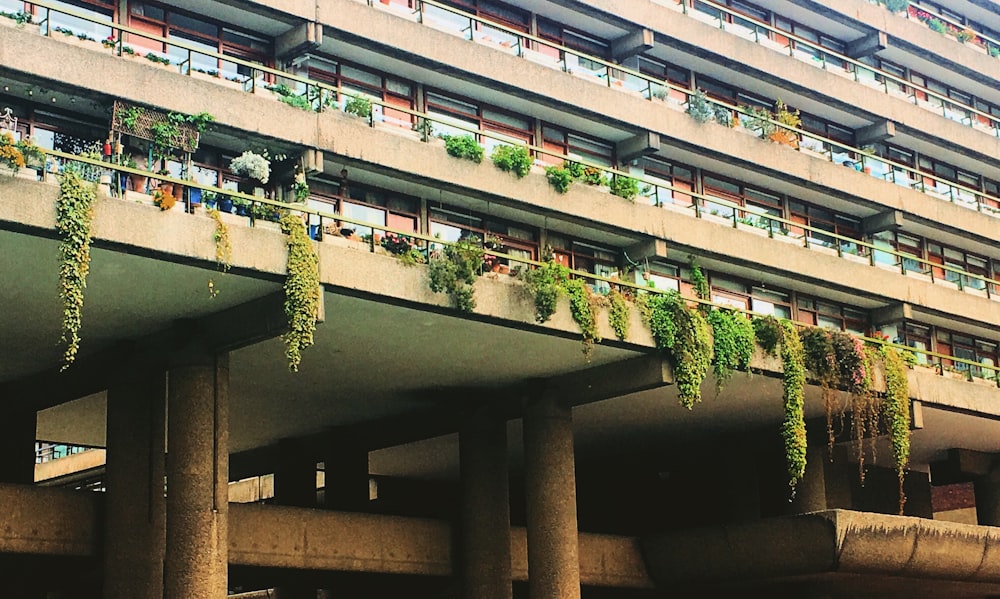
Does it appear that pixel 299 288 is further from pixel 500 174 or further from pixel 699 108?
pixel 699 108

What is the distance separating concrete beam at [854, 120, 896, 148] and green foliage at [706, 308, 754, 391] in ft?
49.5

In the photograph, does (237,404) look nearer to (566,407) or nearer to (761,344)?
(566,407)

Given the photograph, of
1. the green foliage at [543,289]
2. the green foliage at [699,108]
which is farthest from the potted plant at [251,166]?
the green foliage at [699,108]

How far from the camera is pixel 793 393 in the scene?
1457 inches

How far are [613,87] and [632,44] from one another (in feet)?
6.50

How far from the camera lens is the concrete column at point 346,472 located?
136ft

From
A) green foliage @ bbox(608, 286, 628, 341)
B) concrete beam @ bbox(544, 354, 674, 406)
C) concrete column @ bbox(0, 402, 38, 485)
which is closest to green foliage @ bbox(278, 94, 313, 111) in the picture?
green foliage @ bbox(608, 286, 628, 341)

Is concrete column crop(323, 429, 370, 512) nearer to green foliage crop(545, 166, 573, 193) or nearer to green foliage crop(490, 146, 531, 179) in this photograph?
green foliage crop(545, 166, 573, 193)

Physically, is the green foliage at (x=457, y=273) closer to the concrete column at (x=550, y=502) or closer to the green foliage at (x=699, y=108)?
the concrete column at (x=550, y=502)

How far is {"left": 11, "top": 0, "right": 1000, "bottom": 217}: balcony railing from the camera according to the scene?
31.8m

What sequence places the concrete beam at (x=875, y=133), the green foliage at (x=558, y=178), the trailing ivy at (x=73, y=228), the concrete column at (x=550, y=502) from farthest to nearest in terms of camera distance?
the concrete beam at (x=875, y=133)
the green foliage at (x=558, y=178)
the concrete column at (x=550, y=502)
the trailing ivy at (x=73, y=228)

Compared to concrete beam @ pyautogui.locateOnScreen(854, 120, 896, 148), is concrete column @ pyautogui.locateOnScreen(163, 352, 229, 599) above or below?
below

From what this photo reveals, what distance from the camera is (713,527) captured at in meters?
40.1

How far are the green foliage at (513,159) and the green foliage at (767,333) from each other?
6.62 meters
